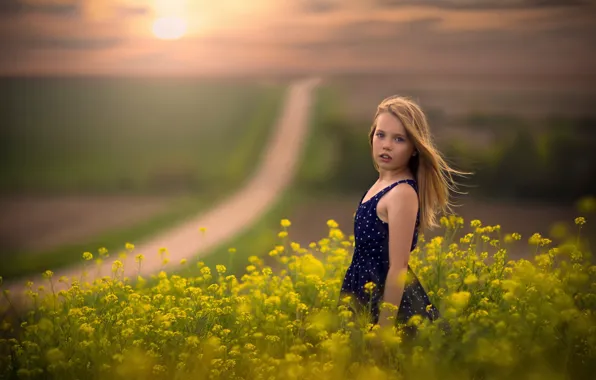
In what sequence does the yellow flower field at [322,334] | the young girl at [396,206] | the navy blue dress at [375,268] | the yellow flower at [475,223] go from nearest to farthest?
the yellow flower field at [322,334]
the young girl at [396,206]
the navy blue dress at [375,268]
the yellow flower at [475,223]

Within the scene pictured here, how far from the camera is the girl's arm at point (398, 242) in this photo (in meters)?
4.03

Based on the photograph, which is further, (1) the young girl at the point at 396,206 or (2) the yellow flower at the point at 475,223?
(2) the yellow flower at the point at 475,223

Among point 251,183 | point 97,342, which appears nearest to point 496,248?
point 97,342

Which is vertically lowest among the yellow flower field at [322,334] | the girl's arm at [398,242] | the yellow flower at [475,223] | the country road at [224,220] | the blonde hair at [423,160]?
the country road at [224,220]

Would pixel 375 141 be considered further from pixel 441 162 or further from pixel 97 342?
pixel 97 342

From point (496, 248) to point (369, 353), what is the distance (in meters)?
2.13

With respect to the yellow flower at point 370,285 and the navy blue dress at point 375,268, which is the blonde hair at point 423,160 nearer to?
the navy blue dress at point 375,268

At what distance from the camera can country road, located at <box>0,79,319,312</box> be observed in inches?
335

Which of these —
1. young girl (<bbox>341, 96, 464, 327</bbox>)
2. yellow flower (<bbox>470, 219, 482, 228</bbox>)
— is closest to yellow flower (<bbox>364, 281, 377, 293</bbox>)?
young girl (<bbox>341, 96, 464, 327</bbox>)

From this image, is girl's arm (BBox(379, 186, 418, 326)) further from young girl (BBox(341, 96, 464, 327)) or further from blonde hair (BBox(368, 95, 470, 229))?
blonde hair (BBox(368, 95, 470, 229))

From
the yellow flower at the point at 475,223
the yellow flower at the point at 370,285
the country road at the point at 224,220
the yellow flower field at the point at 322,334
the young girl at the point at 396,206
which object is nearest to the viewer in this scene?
the yellow flower field at the point at 322,334

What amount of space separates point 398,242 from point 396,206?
7.9 inches

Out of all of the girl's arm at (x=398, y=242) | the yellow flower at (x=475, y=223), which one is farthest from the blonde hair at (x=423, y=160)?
the yellow flower at (x=475, y=223)

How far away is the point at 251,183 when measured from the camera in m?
17.4
